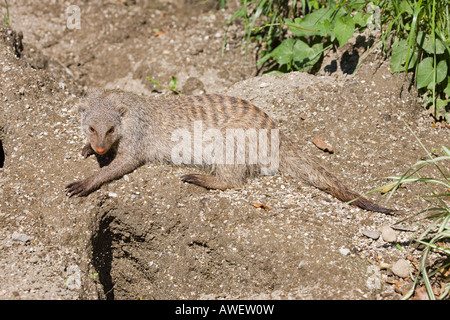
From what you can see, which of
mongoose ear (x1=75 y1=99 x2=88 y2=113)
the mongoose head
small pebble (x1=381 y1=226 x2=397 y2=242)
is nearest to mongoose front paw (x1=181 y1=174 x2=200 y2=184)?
the mongoose head

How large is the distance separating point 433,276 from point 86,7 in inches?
188

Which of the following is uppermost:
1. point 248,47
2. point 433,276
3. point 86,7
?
point 86,7

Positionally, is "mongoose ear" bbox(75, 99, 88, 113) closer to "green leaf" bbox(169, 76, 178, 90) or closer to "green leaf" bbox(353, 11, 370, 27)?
"green leaf" bbox(169, 76, 178, 90)

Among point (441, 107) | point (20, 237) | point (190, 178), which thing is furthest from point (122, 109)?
point (441, 107)

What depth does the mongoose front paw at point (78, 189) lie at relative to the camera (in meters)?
3.14

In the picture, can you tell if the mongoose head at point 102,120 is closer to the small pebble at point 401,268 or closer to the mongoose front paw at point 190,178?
the mongoose front paw at point 190,178

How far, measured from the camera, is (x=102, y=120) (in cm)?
313

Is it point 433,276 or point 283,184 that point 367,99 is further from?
point 433,276

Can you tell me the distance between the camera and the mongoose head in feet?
10.1

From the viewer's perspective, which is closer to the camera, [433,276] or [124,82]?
[433,276]


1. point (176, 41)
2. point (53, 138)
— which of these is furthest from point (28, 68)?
point (176, 41)

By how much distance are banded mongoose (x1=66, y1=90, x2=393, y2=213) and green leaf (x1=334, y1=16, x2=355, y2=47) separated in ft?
3.07

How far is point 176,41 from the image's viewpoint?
16.5 feet

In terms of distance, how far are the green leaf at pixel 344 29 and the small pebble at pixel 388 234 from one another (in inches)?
63.5
